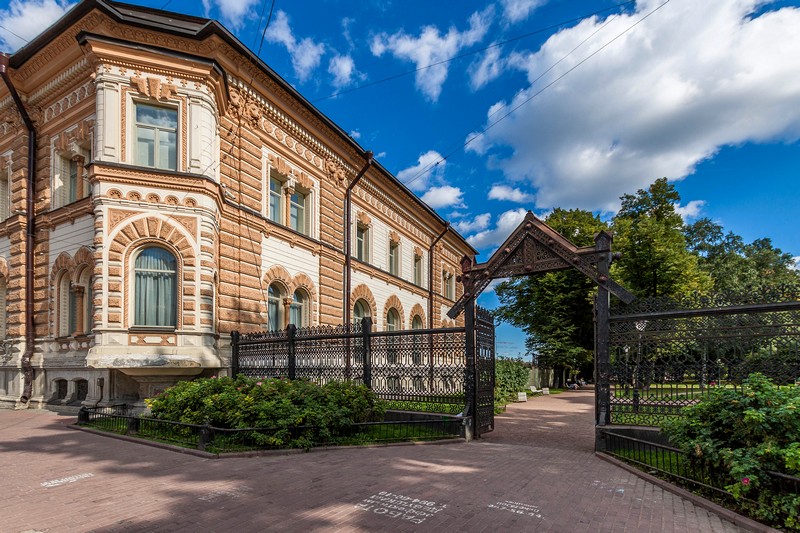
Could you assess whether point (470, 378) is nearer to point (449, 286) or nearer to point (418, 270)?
point (418, 270)

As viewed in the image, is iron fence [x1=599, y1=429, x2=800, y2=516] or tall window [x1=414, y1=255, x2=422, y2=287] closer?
iron fence [x1=599, y1=429, x2=800, y2=516]

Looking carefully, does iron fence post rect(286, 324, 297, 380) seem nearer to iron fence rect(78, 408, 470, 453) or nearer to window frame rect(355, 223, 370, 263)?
iron fence rect(78, 408, 470, 453)

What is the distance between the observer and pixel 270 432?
814 centimetres

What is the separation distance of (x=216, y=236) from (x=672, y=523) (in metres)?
13.2

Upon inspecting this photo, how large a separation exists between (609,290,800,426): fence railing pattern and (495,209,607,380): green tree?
74.9ft

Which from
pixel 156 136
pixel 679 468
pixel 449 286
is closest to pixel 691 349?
pixel 679 468

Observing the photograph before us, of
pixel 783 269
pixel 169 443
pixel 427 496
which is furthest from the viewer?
pixel 783 269

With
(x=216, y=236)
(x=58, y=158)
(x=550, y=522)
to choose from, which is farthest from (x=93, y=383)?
(x=550, y=522)

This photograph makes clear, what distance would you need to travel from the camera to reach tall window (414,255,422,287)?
30645mm

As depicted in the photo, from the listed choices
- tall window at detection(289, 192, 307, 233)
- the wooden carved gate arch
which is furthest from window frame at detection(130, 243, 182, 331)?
the wooden carved gate arch

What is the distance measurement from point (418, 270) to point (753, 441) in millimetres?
26068

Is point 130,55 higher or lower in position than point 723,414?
higher

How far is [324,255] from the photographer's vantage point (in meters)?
19.7

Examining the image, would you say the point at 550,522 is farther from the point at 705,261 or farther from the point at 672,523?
the point at 705,261
